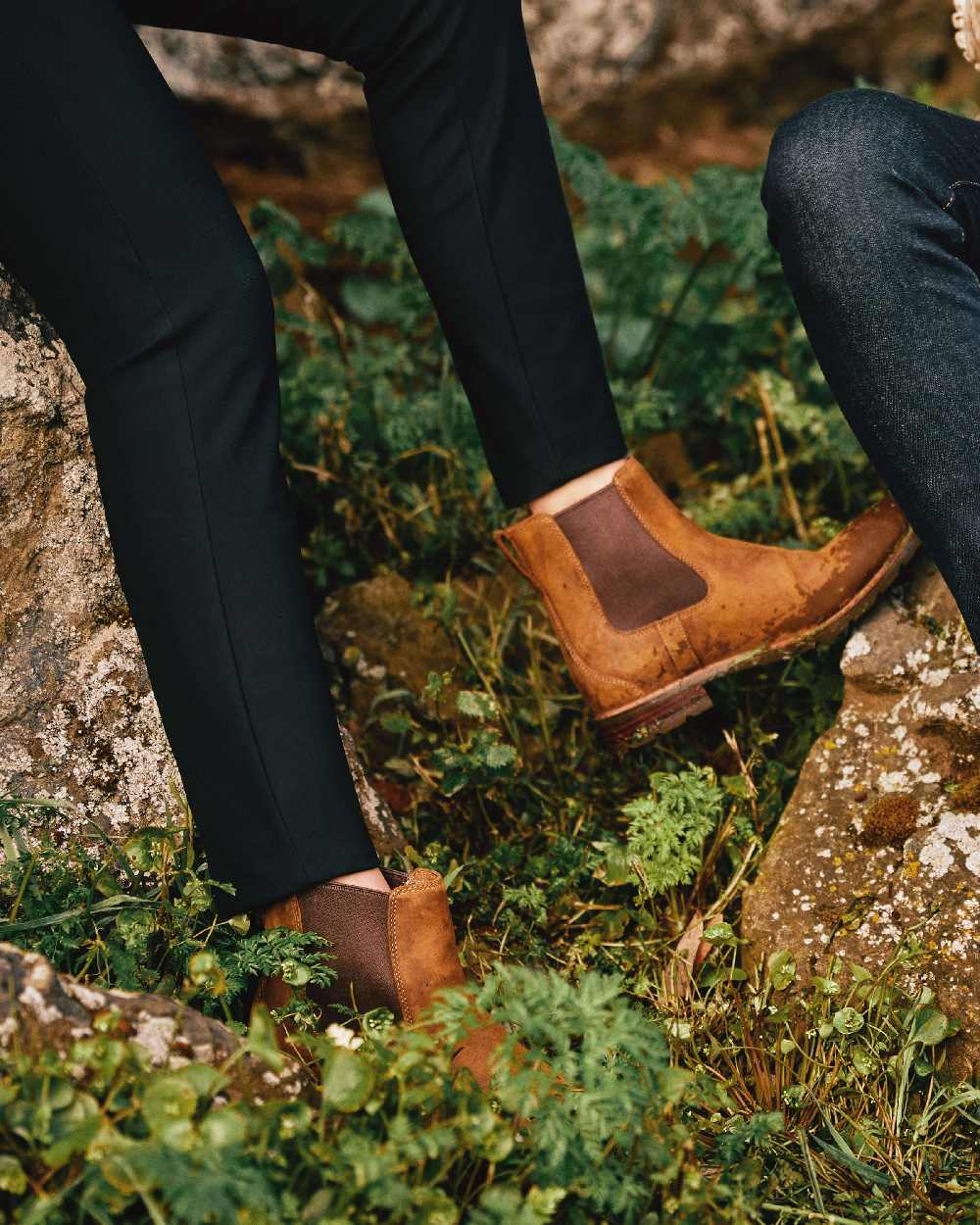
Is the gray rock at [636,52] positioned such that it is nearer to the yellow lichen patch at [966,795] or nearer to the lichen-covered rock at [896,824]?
the lichen-covered rock at [896,824]

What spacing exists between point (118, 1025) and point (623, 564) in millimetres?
996

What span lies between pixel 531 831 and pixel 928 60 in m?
2.98

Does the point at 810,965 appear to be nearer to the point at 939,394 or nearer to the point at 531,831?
the point at 531,831

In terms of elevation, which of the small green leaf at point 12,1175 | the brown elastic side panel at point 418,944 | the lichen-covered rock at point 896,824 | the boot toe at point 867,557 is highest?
the small green leaf at point 12,1175

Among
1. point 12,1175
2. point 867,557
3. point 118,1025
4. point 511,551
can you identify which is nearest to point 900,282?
point 867,557

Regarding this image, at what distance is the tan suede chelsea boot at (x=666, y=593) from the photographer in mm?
1729

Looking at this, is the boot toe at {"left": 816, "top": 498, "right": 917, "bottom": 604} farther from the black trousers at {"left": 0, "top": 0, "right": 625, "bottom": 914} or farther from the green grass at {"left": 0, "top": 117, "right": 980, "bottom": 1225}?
the black trousers at {"left": 0, "top": 0, "right": 625, "bottom": 914}

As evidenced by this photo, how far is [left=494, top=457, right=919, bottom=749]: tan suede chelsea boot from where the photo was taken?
173 cm

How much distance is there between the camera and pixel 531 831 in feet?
6.25

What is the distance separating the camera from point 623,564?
173 centimetres

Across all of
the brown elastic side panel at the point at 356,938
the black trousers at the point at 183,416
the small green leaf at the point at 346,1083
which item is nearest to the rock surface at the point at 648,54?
the black trousers at the point at 183,416

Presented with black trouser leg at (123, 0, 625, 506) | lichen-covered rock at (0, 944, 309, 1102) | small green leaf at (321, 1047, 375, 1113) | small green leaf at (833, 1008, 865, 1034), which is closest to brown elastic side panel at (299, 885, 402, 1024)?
lichen-covered rock at (0, 944, 309, 1102)

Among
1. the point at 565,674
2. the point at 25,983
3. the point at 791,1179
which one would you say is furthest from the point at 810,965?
the point at 25,983

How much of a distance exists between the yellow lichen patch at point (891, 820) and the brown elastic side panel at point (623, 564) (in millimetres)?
421
